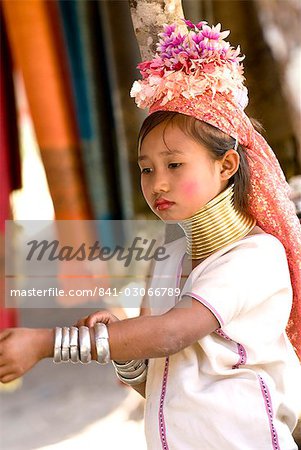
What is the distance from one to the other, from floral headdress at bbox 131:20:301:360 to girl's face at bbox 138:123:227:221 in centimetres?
6

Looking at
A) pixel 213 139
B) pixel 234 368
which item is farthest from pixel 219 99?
pixel 234 368

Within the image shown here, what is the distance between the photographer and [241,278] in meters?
1.70

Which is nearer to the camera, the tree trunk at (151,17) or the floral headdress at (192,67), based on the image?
the floral headdress at (192,67)

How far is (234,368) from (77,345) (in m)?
0.41

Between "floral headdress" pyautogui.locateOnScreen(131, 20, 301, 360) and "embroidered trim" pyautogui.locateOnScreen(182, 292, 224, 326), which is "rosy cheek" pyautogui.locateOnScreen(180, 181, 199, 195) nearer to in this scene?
"floral headdress" pyautogui.locateOnScreen(131, 20, 301, 360)

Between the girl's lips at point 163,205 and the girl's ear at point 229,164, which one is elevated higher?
the girl's ear at point 229,164

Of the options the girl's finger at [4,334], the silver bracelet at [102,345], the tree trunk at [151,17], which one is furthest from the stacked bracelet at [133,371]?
the tree trunk at [151,17]

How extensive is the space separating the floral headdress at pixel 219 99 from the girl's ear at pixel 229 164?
0.04 metres

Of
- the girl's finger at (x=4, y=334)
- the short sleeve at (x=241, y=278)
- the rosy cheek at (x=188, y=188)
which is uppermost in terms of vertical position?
the rosy cheek at (x=188, y=188)

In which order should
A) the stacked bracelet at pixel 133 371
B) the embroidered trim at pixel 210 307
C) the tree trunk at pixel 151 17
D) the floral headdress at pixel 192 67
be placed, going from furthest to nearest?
the tree trunk at pixel 151 17 < the stacked bracelet at pixel 133 371 < the floral headdress at pixel 192 67 < the embroidered trim at pixel 210 307

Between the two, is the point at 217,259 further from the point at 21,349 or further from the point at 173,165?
the point at 21,349

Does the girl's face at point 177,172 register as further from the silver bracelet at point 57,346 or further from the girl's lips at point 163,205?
the silver bracelet at point 57,346

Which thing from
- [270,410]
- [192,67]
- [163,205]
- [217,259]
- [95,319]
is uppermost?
[192,67]

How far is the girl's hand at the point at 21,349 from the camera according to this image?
1.48 meters
